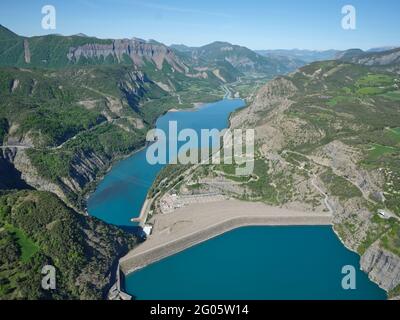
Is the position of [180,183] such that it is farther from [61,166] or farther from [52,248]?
[52,248]

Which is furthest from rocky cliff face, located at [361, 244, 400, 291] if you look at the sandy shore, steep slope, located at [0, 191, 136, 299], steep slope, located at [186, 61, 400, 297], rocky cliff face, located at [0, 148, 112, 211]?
rocky cliff face, located at [0, 148, 112, 211]

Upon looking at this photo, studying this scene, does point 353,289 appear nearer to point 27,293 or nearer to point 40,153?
point 27,293

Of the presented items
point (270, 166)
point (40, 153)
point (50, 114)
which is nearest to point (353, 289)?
point (270, 166)

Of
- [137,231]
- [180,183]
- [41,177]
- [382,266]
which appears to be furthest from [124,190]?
[382,266]

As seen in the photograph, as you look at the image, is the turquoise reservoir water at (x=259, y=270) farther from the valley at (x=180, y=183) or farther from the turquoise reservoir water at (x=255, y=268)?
the valley at (x=180, y=183)

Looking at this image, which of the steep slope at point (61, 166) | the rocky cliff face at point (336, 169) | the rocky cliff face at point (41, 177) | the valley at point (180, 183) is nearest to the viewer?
the steep slope at point (61, 166)

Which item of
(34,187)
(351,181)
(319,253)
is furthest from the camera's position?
(34,187)

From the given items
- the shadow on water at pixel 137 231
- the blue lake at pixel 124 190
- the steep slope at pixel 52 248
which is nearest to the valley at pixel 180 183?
the steep slope at pixel 52 248

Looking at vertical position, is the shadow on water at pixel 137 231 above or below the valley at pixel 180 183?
below
